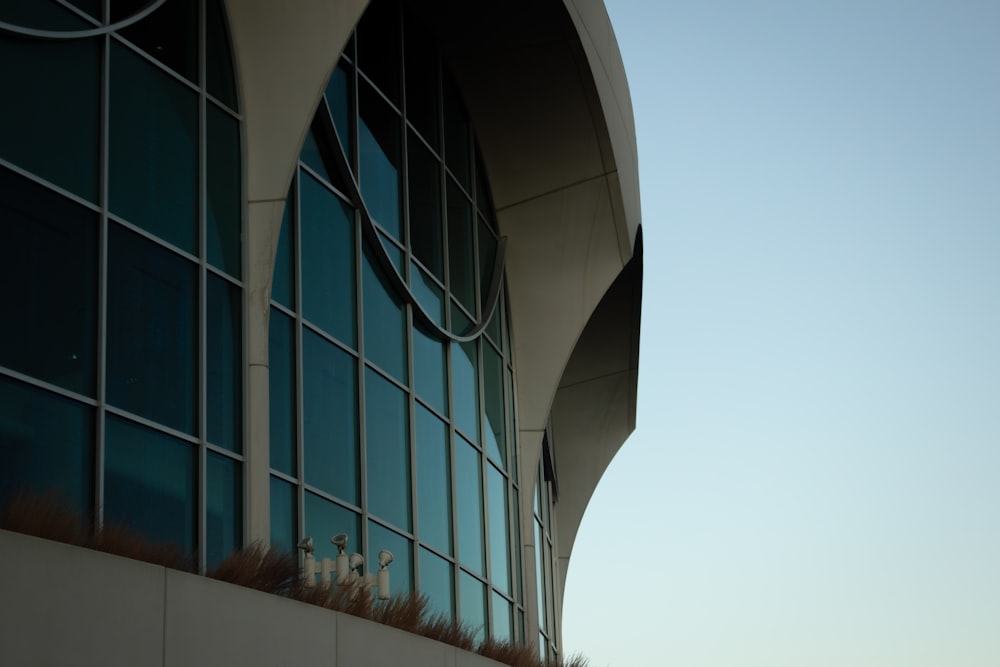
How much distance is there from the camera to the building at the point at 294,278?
11.9m

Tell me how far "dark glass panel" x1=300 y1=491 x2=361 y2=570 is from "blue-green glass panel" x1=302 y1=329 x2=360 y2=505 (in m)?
0.19

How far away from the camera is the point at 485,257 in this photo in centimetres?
2433

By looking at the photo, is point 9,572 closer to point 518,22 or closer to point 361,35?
point 361,35

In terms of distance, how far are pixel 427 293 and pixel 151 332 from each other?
24.7ft

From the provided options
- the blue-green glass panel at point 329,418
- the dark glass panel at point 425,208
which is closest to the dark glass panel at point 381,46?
the dark glass panel at point 425,208

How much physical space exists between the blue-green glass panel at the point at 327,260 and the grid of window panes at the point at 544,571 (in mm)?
10058

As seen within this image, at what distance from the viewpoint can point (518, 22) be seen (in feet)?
72.3

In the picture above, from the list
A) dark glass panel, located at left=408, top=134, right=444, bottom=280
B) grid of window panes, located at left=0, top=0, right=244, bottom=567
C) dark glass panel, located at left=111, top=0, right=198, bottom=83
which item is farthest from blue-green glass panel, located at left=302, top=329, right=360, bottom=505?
dark glass panel, located at left=408, top=134, right=444, bottom=280

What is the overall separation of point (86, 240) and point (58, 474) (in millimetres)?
2319

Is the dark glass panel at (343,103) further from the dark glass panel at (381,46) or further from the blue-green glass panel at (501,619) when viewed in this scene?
the blue-green glass panel at (501,619)

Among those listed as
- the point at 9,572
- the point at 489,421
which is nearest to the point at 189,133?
the point at 9,572

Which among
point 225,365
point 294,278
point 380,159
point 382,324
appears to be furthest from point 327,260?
point 225,365

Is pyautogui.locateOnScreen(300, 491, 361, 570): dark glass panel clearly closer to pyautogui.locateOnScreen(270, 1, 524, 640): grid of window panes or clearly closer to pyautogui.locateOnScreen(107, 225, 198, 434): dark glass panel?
pyautogui.locateOnScreen(270, 1, 524, 640): grid of window panes

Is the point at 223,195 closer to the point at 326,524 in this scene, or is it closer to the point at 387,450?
the point at 326,524
